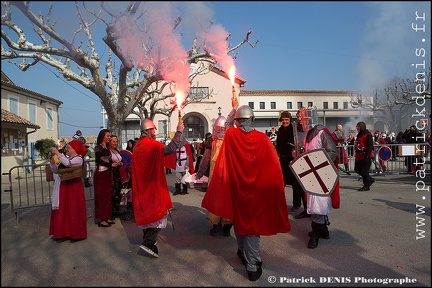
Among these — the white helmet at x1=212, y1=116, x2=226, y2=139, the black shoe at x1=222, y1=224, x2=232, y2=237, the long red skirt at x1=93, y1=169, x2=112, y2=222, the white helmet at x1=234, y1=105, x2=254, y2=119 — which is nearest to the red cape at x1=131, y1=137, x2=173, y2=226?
the white helmet at x1=234, y1=105, x2=254, y2=119

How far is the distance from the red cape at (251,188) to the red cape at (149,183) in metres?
0.80

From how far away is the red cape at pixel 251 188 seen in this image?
352 cm

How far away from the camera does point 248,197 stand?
11.6ft

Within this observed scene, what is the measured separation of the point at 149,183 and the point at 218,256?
1.28m

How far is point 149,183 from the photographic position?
4102 mm

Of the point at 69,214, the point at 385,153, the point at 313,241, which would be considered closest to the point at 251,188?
the point at 313,241

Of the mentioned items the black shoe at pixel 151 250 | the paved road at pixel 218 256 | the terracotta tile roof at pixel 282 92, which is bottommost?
the paved road at pixel 218 256

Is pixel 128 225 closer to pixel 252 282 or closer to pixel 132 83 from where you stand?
pixel 252 282

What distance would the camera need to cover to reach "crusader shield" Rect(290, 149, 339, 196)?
3990mm

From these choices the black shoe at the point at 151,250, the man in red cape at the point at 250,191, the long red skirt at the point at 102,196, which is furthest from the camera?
the long red skirt at the point at 102,196

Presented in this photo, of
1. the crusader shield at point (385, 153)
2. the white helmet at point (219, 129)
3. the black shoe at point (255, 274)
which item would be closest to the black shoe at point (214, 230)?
the white helmet at point (219, 129)

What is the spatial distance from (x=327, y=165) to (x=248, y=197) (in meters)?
1.18

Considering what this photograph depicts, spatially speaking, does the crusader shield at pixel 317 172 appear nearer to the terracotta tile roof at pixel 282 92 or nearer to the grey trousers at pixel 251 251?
the grey trousers at pixel 251 251

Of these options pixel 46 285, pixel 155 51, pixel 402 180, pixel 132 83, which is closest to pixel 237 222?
pixel 46 285
